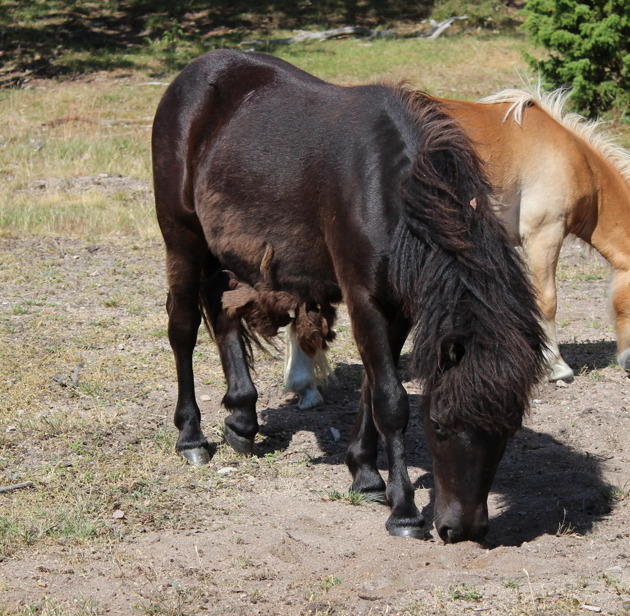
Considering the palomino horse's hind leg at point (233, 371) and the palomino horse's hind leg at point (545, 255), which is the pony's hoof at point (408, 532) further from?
the palomino horse's hind leg at point (545, 255)

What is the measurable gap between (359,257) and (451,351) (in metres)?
0.68

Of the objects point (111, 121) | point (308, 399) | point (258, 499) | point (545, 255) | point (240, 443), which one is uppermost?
point (545, 255)

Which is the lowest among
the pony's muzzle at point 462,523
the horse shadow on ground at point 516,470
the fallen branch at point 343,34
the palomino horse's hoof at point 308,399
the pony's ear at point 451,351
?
the fallen branch at point 343,34

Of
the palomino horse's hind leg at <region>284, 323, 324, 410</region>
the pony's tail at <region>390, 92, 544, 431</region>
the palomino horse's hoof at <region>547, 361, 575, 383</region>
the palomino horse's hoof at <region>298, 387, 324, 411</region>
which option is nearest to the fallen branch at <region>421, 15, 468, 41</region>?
the palomino horse's hoof at <region>547, 361, 575, 383</region>

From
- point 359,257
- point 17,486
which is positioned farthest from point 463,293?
point 17,486

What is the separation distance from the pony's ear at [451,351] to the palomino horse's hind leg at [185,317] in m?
1.94

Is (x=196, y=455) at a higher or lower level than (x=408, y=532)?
lower

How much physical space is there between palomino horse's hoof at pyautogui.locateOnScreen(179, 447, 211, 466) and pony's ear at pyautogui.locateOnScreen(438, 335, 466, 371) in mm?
1873

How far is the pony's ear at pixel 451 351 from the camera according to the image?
3557mm

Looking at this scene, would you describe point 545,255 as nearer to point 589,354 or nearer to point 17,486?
point 589,354

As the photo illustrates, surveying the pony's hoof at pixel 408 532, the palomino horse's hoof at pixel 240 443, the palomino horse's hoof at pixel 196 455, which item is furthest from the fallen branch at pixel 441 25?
the pony's hoof at pixel 408 532

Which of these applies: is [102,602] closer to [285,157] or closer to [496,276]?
[496,276]

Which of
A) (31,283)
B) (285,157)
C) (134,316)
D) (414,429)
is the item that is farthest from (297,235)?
(31,283)

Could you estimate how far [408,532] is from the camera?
3920 mm
